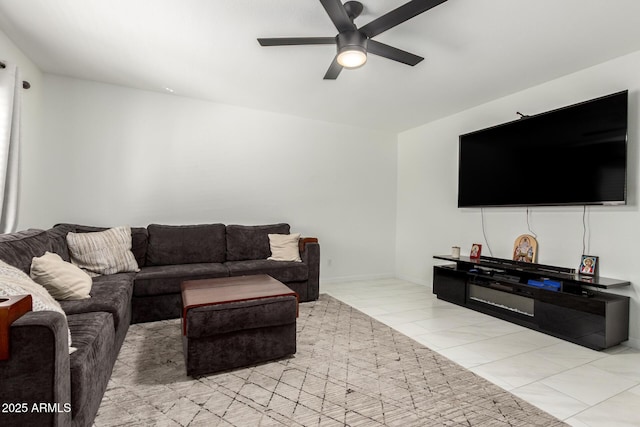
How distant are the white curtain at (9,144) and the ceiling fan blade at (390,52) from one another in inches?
110

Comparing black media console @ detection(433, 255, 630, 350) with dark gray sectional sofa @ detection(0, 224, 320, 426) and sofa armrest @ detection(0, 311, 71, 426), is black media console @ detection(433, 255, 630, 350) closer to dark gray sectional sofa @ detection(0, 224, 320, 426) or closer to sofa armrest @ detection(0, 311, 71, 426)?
dark gray sectional sofa @ detection(0, 224, 320, 426)

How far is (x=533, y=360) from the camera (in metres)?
2.38

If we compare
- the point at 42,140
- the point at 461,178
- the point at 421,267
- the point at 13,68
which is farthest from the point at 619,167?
the point at 42,140

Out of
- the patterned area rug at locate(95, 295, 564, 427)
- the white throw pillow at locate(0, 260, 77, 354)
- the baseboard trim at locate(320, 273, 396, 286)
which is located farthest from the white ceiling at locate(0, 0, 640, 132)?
the baseboard trim at locate(320, 273, 396, 286)

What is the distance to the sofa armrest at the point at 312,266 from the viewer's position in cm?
390

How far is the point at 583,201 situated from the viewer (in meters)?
2.88

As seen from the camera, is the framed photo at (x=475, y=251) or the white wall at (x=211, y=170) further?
the framed photo at (x=475, y=251)

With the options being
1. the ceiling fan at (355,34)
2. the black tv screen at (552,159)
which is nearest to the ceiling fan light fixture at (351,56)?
the ceiling fan at (355,34)

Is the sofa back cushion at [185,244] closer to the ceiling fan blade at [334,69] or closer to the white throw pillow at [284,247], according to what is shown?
the white throw pillow at [284,247]

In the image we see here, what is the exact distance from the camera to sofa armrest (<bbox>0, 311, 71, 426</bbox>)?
3.37 feet

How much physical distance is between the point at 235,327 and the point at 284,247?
1902 millimetres

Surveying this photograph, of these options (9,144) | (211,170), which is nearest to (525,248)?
(211,170)

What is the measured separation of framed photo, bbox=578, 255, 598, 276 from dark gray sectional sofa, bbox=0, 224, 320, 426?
2.70 m

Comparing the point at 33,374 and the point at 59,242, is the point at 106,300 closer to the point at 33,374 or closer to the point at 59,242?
the point at 59,242
